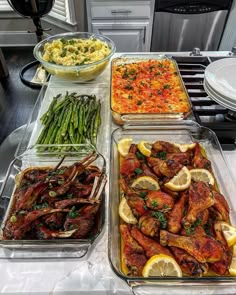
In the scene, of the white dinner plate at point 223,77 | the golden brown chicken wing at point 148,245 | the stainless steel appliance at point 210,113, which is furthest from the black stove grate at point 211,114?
the golden brown chicken wing at point 148,245

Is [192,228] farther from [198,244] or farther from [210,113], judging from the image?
[210,113]

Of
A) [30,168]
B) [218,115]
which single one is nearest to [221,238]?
[218,115]

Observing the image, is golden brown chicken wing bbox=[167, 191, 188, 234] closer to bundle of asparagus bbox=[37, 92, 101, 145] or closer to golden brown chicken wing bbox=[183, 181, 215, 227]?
golden brown chicken wing bbox=[183, 181, 215, 227]

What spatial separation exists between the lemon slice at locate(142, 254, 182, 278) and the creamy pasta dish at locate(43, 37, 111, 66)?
1435 millimetres

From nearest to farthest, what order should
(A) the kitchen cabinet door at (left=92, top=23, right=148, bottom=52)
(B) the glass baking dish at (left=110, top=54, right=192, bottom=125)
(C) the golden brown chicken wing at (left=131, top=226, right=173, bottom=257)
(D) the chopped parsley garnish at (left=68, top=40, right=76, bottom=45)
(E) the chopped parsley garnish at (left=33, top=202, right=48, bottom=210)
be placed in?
(C) the golden brown chicken wing at (left=131, top=226, right=173, bottom=257), (E) the chopped parsley garnish at (left=33, top=202, right=48, bottom=210), (B) the glass baking dish at (left=110, top=54, right=192, bottom=125), (D) the chopped parsley garnish at (left=68, top=40, right=76, bottom=45), (A) the kitchen cabinet door at (left=92, top=23, right=148, bottom=52)

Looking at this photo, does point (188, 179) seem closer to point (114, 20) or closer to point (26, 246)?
point (26, 246)

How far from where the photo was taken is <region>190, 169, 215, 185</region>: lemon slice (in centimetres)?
119

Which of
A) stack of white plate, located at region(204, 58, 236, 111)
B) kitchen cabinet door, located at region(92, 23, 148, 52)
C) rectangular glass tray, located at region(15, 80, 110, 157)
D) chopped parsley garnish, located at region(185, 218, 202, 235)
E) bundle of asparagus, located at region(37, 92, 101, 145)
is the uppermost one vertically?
stack of white plate, located at region(204, 58, 236, 111)

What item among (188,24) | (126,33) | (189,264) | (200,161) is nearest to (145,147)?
(200,161)

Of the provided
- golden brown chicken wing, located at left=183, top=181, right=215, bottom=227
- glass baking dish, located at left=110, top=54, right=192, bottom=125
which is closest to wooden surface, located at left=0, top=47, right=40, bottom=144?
glass baking dish, located at left=110, top=54, right=192, bottom=125

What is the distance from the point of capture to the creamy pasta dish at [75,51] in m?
1.88

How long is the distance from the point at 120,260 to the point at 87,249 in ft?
0.50

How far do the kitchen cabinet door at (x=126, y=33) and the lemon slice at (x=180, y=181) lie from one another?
2.93 m

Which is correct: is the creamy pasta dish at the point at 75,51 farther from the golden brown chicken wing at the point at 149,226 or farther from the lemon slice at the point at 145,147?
the golden brown chicken wing at the point at 149,226
